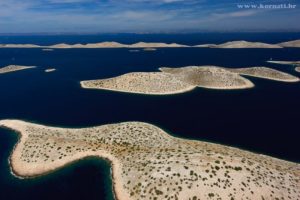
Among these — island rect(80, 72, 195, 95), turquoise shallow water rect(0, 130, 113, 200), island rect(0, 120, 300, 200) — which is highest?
island rect(80, 72, 195, 95)

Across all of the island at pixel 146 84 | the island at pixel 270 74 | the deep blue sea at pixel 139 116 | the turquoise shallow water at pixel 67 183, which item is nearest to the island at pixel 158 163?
the turquoise shallow water at pixel 67 183

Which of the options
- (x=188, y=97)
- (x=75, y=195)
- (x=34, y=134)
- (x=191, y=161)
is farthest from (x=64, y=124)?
(x=188, y=97)

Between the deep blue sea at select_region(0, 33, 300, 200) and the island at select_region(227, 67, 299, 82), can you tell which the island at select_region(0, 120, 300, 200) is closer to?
the deep blue sea at select_region(0, 33, 300, 200)

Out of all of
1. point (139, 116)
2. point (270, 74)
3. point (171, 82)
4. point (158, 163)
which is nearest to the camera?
point (158, 163)

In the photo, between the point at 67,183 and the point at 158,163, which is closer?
the point at 67,183

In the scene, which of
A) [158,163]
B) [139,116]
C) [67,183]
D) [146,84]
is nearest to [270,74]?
[146,84]

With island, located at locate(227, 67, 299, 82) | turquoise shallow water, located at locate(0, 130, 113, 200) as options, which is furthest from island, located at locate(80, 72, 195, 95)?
turquoise shallow water, located at locate(0, 130, 113, 200)

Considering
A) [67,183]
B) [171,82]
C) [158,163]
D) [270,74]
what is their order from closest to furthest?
[67,183] < [158,163] < [171,82] < [270,74]

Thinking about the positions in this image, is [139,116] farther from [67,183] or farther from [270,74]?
[270,74]
